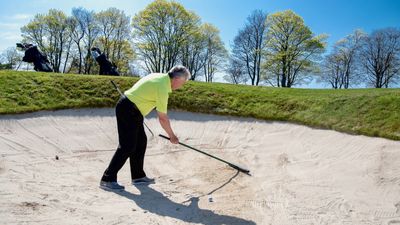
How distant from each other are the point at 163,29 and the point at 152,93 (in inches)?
1739

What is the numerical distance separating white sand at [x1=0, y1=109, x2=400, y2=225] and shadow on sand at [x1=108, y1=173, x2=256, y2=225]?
0.02 meters

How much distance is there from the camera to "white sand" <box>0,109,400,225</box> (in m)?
5.17

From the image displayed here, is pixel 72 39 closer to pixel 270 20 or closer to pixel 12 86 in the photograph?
pixel 270 20

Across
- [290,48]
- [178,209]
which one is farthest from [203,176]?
[290,48]

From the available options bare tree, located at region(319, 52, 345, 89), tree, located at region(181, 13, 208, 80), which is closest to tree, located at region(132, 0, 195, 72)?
tree, located at region(181, 13, 208, 80)

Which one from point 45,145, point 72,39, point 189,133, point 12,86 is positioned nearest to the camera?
point 45,145

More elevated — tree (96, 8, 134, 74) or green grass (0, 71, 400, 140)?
tree (96, 8, 134, 74)

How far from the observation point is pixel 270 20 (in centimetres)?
4897

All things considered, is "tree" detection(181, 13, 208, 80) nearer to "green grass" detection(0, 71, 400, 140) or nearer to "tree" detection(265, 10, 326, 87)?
"tree" detection(265, 10, 326, 87)

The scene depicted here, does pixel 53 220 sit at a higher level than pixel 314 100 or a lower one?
lower

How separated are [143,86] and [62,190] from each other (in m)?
2.12

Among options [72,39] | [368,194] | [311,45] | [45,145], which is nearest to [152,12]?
[72,39]

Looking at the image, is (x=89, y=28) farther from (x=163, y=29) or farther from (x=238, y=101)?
(x=238, y=101)

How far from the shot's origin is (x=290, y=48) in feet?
153
